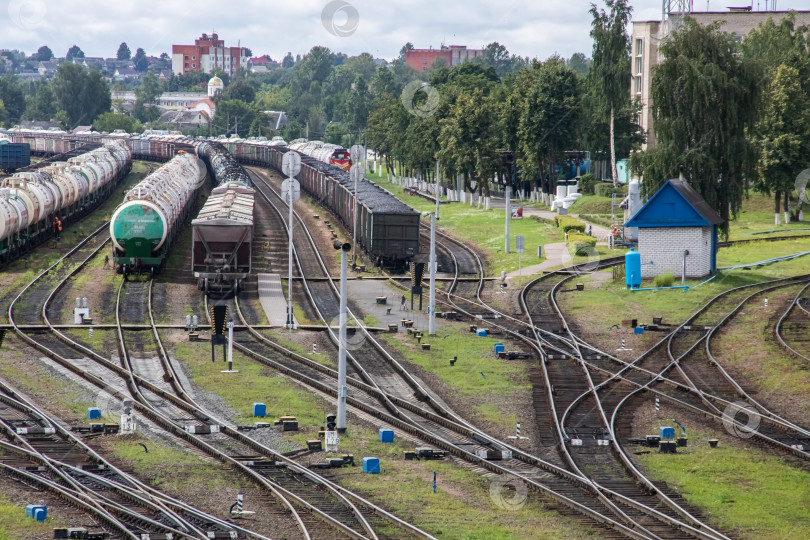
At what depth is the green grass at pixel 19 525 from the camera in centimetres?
1745

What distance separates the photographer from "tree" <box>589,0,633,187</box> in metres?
79.8

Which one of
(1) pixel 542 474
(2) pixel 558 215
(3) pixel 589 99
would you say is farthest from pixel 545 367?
(3) pixel 589 99

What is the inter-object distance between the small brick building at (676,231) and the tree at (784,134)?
1728 centimetres


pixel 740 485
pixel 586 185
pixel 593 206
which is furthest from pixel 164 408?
pixel 586 185

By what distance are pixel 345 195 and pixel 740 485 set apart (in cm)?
4708

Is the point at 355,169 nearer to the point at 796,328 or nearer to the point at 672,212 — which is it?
the point at 672,212

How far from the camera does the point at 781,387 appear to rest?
94.5 feet

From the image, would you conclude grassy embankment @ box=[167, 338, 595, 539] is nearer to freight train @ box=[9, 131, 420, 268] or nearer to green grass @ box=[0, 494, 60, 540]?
green grass @ box=[0, 494, 60, 540]

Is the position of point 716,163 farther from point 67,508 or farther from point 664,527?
point 67,508

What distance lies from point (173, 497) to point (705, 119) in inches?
1453

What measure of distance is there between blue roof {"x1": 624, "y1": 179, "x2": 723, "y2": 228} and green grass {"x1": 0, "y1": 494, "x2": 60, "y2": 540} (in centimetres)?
3203

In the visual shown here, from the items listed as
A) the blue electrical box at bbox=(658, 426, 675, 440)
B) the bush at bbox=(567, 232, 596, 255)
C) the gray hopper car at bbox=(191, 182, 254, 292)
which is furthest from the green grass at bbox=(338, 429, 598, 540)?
the bush at bbox=(567, 232, 596, 255)

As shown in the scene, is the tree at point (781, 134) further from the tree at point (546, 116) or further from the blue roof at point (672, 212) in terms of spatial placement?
the tree at point (546, 116)

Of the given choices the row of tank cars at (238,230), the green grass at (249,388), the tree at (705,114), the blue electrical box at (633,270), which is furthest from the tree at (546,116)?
the green grass at (249,388)
